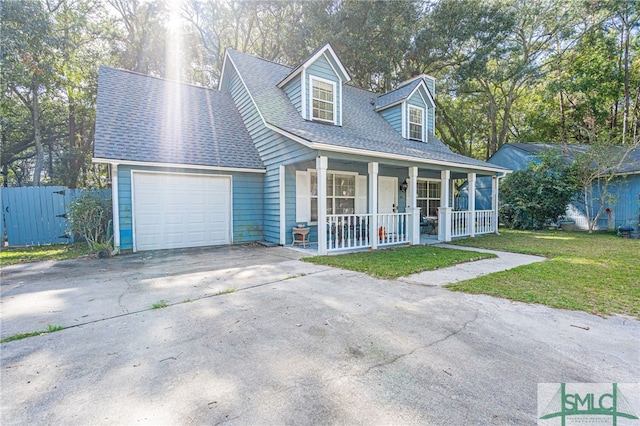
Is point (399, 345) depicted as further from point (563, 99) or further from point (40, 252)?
point (563, 99)

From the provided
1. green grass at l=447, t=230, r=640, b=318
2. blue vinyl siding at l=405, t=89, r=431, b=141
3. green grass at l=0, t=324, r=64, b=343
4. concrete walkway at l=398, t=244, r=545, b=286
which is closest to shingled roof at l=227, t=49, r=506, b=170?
blue vinyl siding at l=405, t=89, r=431, b=141

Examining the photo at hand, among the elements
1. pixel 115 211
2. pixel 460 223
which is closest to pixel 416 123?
pixel 460 223

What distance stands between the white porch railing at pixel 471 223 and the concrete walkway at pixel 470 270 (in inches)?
130

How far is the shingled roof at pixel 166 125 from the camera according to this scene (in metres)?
8.07

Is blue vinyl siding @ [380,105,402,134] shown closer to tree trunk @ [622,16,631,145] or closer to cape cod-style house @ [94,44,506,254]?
cape cod-style house @ [94,44,506,254]

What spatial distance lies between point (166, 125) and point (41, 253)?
4.83 meters

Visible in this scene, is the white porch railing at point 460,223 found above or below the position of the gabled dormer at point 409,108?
below

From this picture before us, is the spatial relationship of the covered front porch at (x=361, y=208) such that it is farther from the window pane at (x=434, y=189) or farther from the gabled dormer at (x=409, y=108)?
the gabled dormer at (x=409, y=108)

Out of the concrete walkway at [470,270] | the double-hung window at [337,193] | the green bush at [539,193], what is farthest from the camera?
the green bush at [539,193]


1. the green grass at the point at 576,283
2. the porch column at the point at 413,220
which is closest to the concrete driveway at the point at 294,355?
the green grass at the point at 576,283

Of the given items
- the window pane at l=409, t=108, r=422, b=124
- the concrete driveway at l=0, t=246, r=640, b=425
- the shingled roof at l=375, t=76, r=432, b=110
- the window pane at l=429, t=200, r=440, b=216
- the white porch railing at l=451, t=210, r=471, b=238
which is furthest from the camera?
the window pane at l=429, t=200, r=440, b=216

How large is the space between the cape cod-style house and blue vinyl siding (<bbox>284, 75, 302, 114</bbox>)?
0.04m

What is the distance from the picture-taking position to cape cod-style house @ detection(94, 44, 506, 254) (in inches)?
311

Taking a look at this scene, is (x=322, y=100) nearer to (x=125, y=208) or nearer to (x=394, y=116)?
(x=394, y=116)
